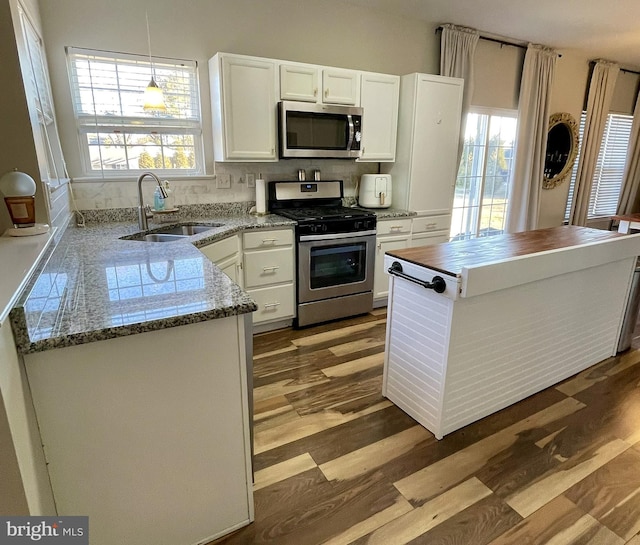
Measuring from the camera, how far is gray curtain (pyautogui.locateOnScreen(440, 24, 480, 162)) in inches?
153

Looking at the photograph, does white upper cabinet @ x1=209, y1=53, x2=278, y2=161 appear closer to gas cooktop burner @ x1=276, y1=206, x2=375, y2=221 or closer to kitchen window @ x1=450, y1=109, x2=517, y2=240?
gas cooktop burner @ x1=276, y1=206, x2=375, y2=221

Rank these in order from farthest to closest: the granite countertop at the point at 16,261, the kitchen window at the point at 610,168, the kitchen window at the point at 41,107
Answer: the kitchen window at the point at 610,168
the kitchen window at the point at 41,107
the granite countertop at the point at 16,261

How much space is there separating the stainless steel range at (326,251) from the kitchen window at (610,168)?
151 inches

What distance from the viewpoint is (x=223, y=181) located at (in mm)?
3318

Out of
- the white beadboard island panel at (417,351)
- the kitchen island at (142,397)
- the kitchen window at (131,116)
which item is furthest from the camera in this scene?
the kitchen window at (131,116)

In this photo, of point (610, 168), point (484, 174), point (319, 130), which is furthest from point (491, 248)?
point (610, 168)

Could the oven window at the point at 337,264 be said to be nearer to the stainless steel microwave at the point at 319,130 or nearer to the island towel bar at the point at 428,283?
the stainless steel microwave at the point at 319,130

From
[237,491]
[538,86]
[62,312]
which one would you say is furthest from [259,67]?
[538,86]

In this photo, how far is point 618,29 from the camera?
4.00 meters

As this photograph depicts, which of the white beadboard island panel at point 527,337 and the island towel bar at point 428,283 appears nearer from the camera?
the island towel bar at point 428,283

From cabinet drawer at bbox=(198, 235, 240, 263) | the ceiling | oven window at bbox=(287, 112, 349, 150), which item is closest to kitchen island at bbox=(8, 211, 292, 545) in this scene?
cabinet drawer at bbox=(198, 235, 240, 263)

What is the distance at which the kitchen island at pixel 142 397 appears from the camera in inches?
43.6

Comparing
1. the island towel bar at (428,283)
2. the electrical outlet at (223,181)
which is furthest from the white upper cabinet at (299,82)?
the island towel bar at (428,283)

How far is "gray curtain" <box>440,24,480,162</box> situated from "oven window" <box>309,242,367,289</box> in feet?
5.65
